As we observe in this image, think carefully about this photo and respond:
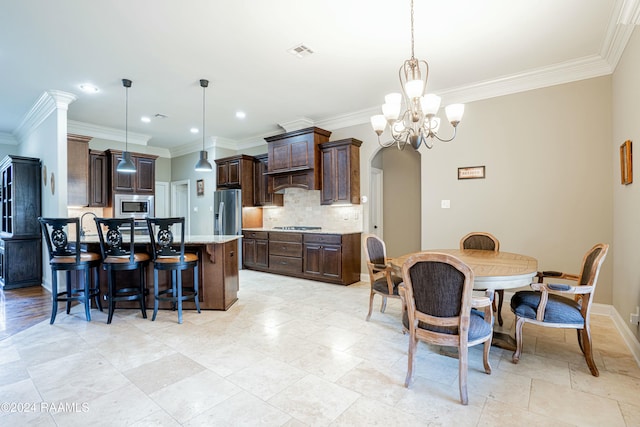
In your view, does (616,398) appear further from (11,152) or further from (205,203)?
(11,152)

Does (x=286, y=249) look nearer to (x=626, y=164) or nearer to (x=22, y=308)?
(x=22, y=308)

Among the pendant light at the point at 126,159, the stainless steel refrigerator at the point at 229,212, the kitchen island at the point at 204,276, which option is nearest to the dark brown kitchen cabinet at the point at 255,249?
the stainless steel refrigerator at the point at 229,212

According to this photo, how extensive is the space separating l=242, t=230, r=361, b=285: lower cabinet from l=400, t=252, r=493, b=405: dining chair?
3.05 metres

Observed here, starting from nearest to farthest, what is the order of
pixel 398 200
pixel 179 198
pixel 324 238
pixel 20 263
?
pixel 20 263, pixel 324 238, pixel 398 200, pixel 179 198

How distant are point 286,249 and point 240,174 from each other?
1992 mm

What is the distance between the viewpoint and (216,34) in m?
3.10

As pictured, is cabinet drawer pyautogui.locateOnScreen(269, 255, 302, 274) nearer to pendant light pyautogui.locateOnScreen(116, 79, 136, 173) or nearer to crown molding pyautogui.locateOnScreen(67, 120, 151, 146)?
pendant light pyautogui.locateOnScreen(116, 79, 136, 173)

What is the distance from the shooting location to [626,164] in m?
2.91

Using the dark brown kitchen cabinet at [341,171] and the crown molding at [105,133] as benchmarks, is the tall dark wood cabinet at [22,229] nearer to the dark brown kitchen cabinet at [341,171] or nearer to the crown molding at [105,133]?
the crown molding at [105,133]

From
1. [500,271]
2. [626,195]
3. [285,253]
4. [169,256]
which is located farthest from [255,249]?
[626,195]

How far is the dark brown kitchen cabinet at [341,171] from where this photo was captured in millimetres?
5367

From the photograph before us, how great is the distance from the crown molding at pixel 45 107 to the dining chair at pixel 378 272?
15.4 ft

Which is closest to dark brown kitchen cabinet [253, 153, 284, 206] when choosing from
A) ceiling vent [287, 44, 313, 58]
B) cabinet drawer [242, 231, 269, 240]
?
cabinet drawer [242, 231, 269, 240]

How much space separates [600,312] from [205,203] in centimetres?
729
